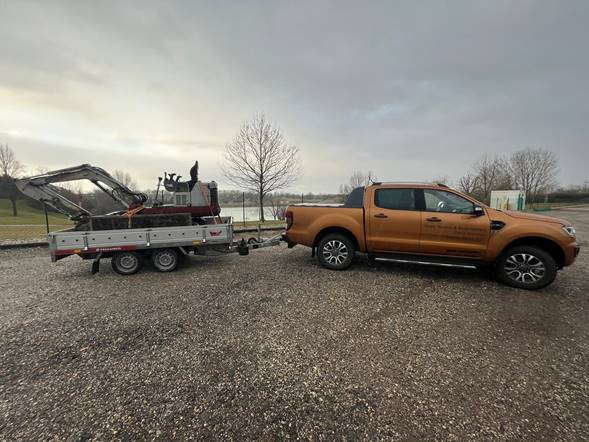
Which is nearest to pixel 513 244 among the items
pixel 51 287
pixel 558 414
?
pixel 558 414

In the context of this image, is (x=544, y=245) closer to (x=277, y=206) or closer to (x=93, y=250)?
(x=93, y=250)

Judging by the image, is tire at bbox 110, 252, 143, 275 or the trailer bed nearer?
the trailer bed

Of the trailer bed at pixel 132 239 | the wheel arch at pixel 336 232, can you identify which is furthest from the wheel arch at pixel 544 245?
the trailer bed at pixel 132 239

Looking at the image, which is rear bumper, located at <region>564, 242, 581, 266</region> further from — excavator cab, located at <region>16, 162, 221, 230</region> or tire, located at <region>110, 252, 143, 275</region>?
tire, located at <region>110, 252, 143, 275</region>

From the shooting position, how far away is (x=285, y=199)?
2305 cm

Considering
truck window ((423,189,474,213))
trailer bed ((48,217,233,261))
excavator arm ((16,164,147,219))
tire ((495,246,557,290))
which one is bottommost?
tire ((495,246,557,290))

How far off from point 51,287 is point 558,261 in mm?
9261

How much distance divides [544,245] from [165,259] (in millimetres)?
7406

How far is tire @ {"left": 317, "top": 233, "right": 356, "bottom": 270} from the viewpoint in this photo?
17.1 feet

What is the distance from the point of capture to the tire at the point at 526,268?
4141 millimetres

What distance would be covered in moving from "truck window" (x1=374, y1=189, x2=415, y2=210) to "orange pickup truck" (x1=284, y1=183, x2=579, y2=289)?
0.02 m

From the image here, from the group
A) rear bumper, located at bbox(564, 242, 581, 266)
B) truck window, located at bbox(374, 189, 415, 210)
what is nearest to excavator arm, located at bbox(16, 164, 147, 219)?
truck window, located at bbox(374, 189, 415, 210)

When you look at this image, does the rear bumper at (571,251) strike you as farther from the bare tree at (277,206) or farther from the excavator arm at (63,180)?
the bare tree at (277,206)

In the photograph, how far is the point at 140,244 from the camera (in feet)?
17.0
